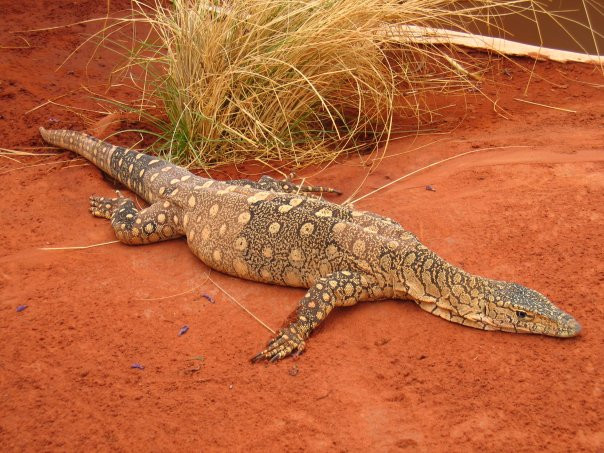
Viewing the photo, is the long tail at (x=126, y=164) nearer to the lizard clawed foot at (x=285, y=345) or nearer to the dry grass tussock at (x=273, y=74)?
the dry grass tussock at (x=273, y=74)

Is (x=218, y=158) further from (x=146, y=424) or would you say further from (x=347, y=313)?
(x=146, y=424)

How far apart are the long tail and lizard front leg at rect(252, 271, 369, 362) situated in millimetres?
2177

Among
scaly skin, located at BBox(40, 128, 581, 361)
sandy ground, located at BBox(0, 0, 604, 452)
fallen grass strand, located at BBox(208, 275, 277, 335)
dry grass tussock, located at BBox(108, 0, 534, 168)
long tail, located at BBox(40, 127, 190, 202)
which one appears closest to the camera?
sandy ground, located at BBox(0, 0, 604, 452)

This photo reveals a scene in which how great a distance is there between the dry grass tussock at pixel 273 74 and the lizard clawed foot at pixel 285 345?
2.96 m

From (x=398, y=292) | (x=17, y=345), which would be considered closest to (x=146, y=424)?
(x=17, y=345)

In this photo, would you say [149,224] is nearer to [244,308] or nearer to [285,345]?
[244,308]

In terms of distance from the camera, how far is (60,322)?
16.3 feet

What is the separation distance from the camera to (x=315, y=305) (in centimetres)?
478

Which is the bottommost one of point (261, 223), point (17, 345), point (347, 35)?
point (17, 345)

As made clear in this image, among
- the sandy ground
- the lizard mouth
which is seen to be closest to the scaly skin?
the lizard mouth

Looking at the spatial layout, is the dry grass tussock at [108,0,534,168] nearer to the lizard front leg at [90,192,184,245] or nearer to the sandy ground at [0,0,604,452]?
the sandy ground at [0,0,604,452]

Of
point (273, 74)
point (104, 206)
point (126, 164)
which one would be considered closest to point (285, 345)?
point (104, 206)

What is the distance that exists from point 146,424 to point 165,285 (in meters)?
1.66

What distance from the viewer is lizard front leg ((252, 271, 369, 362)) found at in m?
4.59
